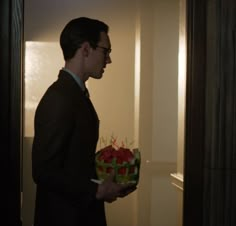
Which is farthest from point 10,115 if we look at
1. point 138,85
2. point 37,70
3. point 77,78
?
point 37,70

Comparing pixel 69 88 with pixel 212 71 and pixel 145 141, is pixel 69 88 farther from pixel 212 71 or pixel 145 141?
pixel 145 141

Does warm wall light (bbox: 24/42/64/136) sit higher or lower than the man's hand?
higher

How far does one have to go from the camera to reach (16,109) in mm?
2004

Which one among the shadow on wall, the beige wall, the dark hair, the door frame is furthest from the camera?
the shadow on wall

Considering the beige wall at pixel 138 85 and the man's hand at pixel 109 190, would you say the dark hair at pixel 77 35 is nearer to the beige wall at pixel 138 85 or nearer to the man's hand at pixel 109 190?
the man's hand at pixel 109 190

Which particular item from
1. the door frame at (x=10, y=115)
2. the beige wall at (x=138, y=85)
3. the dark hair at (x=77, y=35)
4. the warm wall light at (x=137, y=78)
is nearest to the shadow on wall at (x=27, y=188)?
the beige wall at (x=138, y=85)

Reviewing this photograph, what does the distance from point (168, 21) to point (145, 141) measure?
1.04 metres

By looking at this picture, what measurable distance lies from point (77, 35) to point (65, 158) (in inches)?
19.2

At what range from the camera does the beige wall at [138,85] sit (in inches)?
159

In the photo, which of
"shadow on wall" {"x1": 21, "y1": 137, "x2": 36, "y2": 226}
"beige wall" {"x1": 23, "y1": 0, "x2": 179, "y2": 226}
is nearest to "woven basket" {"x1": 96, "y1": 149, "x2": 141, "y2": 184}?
"beige wall" {"x1": 23, "y1": 0, "x2": 179, "y2": 226}

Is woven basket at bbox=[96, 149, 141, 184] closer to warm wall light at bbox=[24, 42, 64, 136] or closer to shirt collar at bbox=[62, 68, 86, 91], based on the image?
shirt collar at bbox=[62, 68, 86, 91]

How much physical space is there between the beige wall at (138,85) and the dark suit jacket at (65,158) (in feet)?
7.48

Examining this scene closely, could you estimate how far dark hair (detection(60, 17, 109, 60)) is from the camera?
186 cm

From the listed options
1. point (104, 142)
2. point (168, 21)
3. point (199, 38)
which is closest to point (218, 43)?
point (199, 38)
